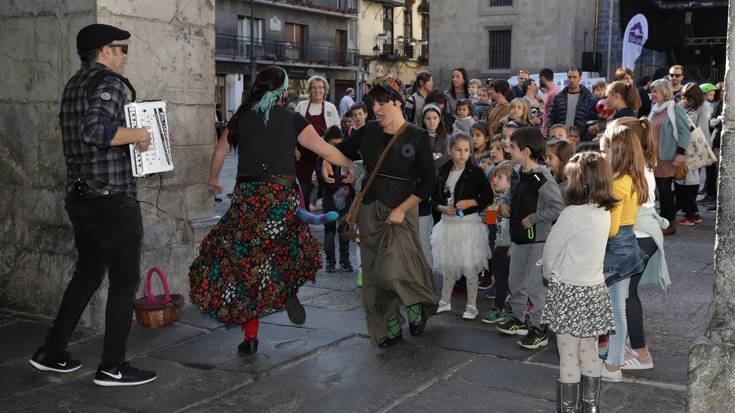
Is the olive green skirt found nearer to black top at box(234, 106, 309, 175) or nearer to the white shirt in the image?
black top at box(234, 106, 309, 175)

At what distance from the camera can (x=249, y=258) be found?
15.8 ft

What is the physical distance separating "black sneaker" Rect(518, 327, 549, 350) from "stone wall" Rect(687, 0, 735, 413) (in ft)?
5.72

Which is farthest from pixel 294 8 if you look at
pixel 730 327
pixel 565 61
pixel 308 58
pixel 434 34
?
pixel 730 327

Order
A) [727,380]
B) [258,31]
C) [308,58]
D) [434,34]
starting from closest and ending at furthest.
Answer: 1. [727,380]
2. [434,34]
3. [258,31]
4. [308,58]

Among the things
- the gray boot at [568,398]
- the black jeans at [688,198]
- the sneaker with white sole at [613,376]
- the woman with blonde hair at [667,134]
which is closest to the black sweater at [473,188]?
the sneaker with white sole at [613,376]

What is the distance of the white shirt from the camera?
3.92m

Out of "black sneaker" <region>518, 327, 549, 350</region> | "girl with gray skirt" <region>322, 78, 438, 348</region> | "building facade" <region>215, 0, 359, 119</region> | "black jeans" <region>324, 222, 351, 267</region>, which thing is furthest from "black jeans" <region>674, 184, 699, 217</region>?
"building facade" <region>215, 0, 359, 119</region>

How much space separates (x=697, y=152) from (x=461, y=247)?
4.79m

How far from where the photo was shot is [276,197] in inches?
191

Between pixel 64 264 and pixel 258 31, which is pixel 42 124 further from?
pixel 258 31

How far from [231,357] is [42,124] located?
234 centimetres

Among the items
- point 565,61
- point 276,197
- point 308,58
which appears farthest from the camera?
point 308,58

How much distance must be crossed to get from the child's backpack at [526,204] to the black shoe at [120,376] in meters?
2.59

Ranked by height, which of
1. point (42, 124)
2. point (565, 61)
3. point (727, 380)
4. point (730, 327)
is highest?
point (565, 61)
